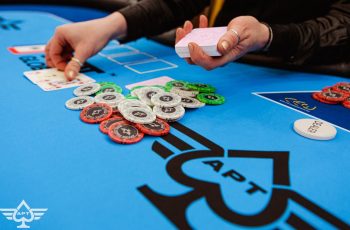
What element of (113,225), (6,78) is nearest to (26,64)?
(6,78)

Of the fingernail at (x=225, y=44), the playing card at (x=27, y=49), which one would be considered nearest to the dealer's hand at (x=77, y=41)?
the playing card at (x=27, y=49)

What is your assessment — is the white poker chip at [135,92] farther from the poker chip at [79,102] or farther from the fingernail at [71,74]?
the fingernail at [71,74]

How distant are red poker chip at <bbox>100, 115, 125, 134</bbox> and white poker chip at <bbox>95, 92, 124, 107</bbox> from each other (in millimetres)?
58

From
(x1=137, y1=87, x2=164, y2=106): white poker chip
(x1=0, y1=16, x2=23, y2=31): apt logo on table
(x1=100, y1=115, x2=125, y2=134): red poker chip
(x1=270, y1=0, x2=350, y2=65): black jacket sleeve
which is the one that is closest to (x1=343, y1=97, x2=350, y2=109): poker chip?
(x1=270, y1=0, x2=350, y2=65): black jacket sleeve

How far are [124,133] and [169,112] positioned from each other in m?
0.15

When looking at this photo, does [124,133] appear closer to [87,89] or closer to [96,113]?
[96,113]

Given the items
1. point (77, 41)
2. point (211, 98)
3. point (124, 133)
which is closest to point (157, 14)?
point (77, 41)

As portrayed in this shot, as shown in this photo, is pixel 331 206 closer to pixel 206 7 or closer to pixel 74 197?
pixel 74 197

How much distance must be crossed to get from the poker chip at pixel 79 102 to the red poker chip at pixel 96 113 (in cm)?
3

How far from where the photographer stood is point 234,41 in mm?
916

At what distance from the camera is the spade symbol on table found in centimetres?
51

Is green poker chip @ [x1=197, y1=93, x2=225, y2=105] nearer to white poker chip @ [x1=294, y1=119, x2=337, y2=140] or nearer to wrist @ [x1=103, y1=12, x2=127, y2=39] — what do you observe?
white poker chip @ [x1=294, y1=119, x2=337, y2=140]

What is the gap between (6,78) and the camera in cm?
110

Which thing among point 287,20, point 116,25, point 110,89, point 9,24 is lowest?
point 9,24
